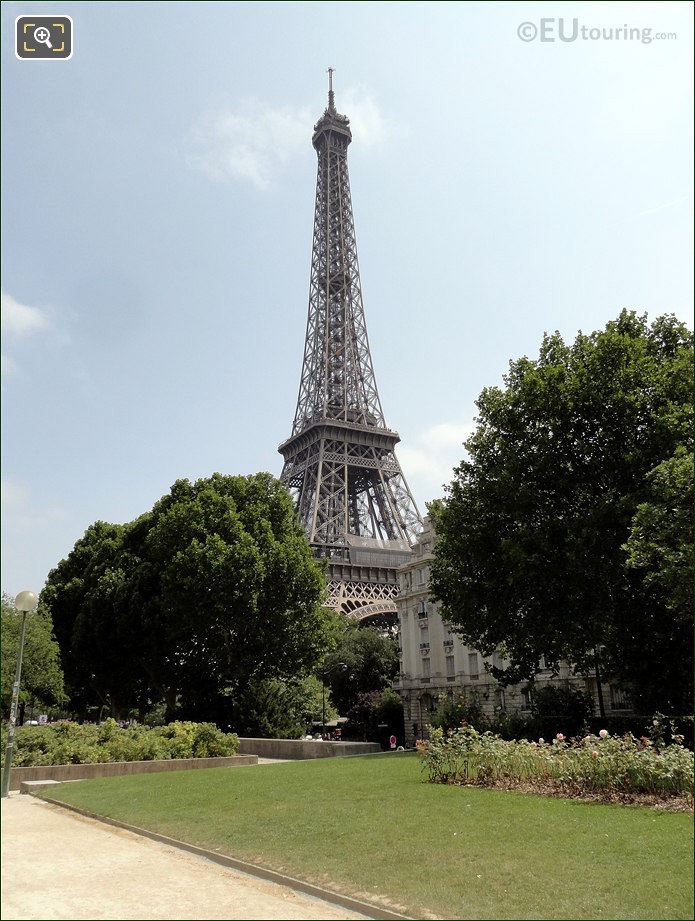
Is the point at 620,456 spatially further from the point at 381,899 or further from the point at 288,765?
the point at 381,899

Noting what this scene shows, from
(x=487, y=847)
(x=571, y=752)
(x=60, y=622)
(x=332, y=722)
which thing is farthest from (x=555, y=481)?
(x=332, y=722)

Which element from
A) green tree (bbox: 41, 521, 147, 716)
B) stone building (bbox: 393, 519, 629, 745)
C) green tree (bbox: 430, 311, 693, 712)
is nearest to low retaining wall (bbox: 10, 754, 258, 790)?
green tree (bbox: 430, 311, 693, 712)

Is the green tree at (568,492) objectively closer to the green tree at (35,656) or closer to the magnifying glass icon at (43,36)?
the magnifying glass icon at (43,36)

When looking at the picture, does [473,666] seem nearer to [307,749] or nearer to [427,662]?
[427,662]

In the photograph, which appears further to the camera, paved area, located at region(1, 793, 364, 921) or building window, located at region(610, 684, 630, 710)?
building window, located at region(610, 684, 630, 710)

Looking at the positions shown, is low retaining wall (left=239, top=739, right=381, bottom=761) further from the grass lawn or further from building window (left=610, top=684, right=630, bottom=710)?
building window (left=610, top=684, right=630, bottom=710)

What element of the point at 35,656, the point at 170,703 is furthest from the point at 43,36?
the point at 170,703

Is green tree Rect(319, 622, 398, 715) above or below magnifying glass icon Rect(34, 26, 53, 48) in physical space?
below
